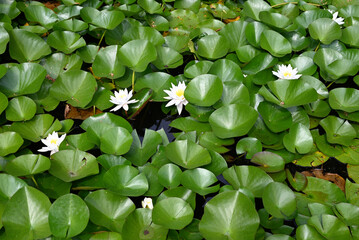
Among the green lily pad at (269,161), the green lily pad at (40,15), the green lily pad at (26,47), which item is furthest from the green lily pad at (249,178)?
the green lily pad at (40,15)

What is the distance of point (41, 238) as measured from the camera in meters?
1.19

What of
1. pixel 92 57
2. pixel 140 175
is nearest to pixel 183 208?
pixel 140 175

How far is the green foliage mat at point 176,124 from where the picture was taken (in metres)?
1.25

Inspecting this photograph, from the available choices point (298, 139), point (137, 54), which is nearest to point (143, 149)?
point (137, 54)

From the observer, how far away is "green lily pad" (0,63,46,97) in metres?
1.71

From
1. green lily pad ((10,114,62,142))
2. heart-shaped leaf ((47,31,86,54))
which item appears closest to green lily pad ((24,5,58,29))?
heart-shaped leaf ((47,31,86,54))

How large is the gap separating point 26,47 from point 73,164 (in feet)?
3.03

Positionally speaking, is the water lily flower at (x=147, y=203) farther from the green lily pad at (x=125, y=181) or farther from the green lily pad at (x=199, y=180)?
the green lily pad at (x=199, y=180)

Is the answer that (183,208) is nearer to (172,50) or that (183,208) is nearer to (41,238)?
(41,238)

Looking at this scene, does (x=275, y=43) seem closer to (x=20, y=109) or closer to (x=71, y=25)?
(x=71, y=25)

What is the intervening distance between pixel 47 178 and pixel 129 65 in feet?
2.43

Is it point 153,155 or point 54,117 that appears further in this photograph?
point 54,117

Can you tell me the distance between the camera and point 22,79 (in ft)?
5.72

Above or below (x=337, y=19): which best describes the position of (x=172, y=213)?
below
